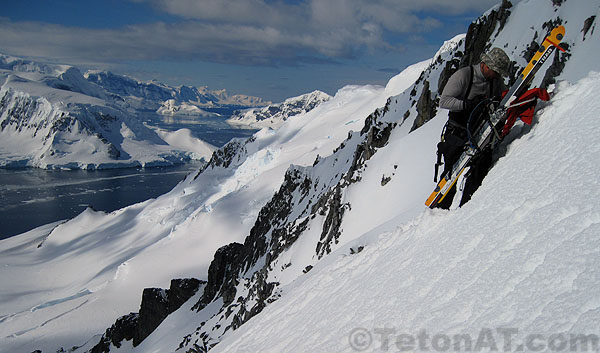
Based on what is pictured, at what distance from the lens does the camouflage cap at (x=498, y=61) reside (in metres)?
5.64

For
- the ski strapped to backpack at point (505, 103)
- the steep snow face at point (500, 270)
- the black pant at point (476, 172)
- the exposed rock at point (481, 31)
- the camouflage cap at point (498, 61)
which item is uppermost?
the exposed rock at point (481, 31)

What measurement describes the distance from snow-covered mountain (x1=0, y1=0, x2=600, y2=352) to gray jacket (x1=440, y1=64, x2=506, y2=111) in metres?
0.82

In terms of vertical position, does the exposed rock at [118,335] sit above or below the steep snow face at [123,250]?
below

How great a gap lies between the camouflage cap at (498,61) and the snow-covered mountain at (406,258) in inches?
33.7

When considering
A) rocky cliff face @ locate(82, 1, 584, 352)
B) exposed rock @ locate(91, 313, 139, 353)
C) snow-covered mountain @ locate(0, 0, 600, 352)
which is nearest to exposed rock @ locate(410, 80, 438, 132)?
rocky cliff face @ locate(82, 1, 584, 352)

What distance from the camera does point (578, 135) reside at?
4.48 metres

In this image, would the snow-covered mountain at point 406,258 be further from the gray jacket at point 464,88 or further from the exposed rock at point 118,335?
the gray jacket at point 464,88

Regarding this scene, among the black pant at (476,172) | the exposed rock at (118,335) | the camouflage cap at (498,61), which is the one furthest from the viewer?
the exposed rock at (118,335)

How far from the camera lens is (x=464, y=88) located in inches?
240

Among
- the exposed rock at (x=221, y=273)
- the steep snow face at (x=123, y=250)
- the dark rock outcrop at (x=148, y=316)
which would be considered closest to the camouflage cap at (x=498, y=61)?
the steep snow face at (x=123, y=250)

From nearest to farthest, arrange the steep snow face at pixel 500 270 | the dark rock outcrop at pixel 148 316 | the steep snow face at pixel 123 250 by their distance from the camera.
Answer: the steep snow face at pixel 500 270, the dark rock outcrop at pixel 148 316, the steep snow face at pixel 123 250

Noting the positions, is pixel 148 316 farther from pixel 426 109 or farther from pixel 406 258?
pixel 406 258

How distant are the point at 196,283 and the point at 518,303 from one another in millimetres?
37162

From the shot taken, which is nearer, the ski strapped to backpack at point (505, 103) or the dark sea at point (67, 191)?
the ski strapped to backpack at point (505, 103)
